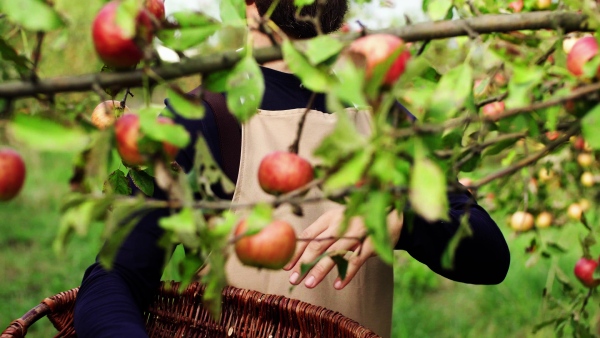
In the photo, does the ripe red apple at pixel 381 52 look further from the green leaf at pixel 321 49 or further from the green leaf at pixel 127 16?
the green leaf at pixel 127 16

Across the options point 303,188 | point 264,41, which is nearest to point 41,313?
point 264,41

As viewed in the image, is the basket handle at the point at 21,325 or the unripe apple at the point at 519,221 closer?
the basket handle at the point at 21,325

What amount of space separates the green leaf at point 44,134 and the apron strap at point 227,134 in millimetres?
652

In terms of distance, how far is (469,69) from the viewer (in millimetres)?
589

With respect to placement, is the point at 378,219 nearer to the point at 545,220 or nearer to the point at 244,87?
the point at 244,87

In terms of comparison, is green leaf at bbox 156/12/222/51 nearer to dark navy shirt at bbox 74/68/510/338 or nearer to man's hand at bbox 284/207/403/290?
man's hand at bbox 284/207/403/290

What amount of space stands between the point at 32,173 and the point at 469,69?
5.19 meters

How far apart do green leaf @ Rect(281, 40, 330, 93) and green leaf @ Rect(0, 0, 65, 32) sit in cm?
19

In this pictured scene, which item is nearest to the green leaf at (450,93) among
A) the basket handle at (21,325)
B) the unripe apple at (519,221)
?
the basket handle at (21,325)

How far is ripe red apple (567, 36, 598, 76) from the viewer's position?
0.62 m

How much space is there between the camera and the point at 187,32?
0.60 m

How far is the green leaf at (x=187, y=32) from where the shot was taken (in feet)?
1.94

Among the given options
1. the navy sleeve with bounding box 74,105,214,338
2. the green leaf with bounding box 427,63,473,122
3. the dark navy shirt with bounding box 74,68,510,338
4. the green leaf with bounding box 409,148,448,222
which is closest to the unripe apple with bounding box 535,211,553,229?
the dark navy shirt with bounding box 74,68,510,338

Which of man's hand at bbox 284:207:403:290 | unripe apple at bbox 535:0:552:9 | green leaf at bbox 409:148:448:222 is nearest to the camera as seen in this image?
green leaf at bbox 409:148:448:222
